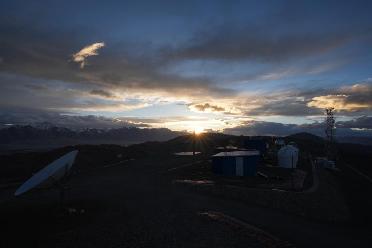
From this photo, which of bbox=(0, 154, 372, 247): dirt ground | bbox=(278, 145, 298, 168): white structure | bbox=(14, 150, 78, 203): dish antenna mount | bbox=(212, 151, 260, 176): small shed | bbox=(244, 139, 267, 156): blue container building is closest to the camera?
bbox=(0, 154, 372, 247): dirt ground

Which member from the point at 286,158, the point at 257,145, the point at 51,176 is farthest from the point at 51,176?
the point at 257,145

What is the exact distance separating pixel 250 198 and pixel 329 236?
29.6ft

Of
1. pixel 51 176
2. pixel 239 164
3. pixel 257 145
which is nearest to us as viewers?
pixel 51 176

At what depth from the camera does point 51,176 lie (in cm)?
2466

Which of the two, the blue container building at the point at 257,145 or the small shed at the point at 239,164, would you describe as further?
the blue container building at the point at 257,145

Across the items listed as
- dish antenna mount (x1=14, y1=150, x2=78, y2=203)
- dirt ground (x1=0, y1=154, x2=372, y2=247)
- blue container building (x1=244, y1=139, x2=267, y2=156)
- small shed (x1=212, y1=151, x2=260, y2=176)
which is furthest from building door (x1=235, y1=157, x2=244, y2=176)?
blue container building (x1=244, y1=139, x2=267, y2=156)

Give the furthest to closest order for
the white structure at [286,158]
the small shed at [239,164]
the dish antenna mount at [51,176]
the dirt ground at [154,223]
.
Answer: the white structure at [286,158]
the small shed at [239,164]
the dish antenna mount at [51,176]
the dirt ground at [154,223]

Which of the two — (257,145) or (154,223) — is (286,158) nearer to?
(257,145)

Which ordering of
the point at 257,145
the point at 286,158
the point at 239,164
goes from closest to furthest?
1. the point at 239,164
2. the point at 286,158
3. the point at 257,145

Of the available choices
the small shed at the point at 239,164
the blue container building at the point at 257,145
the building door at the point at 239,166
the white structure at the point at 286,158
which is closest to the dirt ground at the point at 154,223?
the small shed at the point at 239,164

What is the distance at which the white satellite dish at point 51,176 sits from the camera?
23969mm

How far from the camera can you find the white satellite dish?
2397cm

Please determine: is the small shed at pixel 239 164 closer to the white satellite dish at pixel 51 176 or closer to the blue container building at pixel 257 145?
the white satellite dish at pixel 51 176

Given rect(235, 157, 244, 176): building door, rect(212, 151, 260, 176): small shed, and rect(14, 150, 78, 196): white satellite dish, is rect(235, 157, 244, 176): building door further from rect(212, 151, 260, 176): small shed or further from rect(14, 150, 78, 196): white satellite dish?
rect(14, 150, 78, 196): white satellite dish
